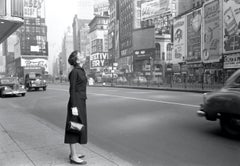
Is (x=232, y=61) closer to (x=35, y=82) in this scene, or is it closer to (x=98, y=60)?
(x=35, y=82)

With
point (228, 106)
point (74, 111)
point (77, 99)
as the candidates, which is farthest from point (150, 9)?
point (74, 111)

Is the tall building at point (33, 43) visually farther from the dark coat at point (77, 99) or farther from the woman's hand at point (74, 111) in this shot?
the woman's hand at point (74, 111)

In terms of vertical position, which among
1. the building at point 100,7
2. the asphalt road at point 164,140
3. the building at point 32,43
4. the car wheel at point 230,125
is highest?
the building at point 100,7

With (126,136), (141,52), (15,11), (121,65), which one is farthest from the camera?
(121,65)

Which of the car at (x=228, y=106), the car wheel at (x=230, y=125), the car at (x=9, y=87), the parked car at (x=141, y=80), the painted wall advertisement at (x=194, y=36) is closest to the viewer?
the car at (x=228, y=106)

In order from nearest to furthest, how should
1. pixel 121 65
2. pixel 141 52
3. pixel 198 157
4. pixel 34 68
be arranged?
pixel 198 157, pixel 34 68, pixel 141 52, pixel 121 65

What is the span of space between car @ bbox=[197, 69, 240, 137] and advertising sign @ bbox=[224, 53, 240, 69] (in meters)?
32.3

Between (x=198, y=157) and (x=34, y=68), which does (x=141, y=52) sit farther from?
(x=198, y=157)

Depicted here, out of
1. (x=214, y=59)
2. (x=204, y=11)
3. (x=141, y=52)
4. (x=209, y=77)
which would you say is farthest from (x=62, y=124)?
(x=141, y=52)

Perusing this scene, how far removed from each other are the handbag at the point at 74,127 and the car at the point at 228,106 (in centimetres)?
354

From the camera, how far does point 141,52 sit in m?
84.6

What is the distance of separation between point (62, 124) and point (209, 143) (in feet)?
15.9

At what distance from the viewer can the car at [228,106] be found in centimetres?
641

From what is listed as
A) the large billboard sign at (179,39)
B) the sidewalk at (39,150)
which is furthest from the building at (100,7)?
the sidewalk at (39,150)
